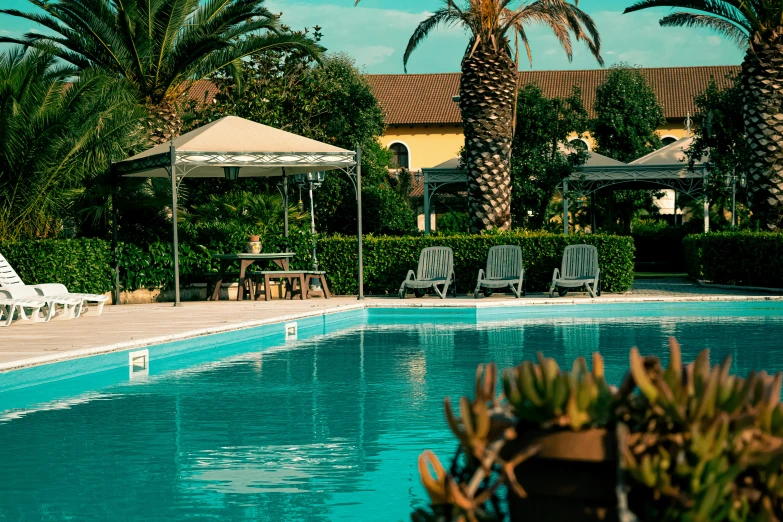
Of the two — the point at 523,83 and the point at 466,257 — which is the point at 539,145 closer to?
A: the point at 466,257

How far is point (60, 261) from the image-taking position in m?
15.4

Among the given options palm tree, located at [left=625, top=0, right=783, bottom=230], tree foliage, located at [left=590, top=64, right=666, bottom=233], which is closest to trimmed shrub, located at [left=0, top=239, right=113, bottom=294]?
palm tree, located at [left=625, top=0, right=783, bottom=230]

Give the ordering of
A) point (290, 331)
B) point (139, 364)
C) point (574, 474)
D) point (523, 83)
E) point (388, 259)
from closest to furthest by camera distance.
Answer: point (574, 474), point (139, 364), point (290, 331), point (388, 259), point (523, 83)

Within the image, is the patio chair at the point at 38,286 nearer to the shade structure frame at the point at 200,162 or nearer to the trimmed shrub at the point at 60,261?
the trimmed shrub at the point at 60,261

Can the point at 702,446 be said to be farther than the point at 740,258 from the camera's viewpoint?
No

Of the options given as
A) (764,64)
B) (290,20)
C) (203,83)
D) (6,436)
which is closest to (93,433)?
(6,436)

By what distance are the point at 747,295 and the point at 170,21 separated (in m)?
11.6

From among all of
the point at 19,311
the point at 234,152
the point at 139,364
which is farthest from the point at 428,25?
the point at 139,364

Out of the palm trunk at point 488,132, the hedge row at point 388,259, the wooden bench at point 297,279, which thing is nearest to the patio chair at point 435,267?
the hedge row at point 388,259

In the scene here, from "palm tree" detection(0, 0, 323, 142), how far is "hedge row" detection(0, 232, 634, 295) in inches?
122

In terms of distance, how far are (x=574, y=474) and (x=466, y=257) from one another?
15987mm

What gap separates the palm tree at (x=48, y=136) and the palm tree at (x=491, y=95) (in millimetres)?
6483

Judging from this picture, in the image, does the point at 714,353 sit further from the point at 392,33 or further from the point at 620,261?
the point at 392,33

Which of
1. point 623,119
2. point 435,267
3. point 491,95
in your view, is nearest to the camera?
point 435,267
